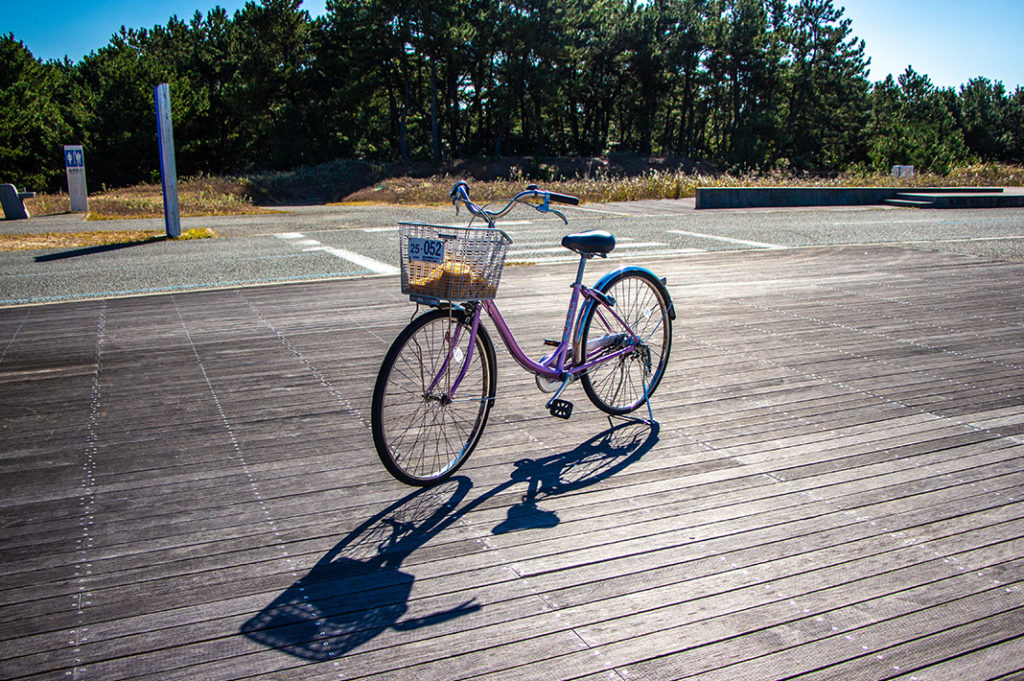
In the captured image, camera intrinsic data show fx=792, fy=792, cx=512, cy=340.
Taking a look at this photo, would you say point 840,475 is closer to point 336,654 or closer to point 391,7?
point 336,654

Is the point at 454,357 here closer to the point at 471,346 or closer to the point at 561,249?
the point at 471,346

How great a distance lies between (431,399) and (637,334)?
1.49m

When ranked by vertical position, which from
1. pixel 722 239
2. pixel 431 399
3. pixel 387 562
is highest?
pixel 722 239

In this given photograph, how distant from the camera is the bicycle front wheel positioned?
11.1 ft

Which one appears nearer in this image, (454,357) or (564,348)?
(454,357)

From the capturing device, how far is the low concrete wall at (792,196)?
819 inches

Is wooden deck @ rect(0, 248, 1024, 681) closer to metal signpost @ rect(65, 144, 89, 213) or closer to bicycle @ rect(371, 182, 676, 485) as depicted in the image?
bicycle @ rect(371, 182, 676, 485)

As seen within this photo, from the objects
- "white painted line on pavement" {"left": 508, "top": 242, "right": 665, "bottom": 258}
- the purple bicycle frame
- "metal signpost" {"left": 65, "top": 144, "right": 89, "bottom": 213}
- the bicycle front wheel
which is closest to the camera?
the bicycle front wheel

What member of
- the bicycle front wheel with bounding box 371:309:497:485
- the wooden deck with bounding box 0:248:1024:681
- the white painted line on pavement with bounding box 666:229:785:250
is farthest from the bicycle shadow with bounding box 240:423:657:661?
the white painted line on pavement with bounding box 666:229:785:250

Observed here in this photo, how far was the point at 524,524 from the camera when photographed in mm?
3227

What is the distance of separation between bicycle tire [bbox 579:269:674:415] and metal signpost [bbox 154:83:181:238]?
11.4 m

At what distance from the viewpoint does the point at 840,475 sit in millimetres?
3664

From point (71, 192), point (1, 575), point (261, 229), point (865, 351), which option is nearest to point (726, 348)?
point (865, 351)

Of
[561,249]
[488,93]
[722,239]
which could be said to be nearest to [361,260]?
[561,249]
